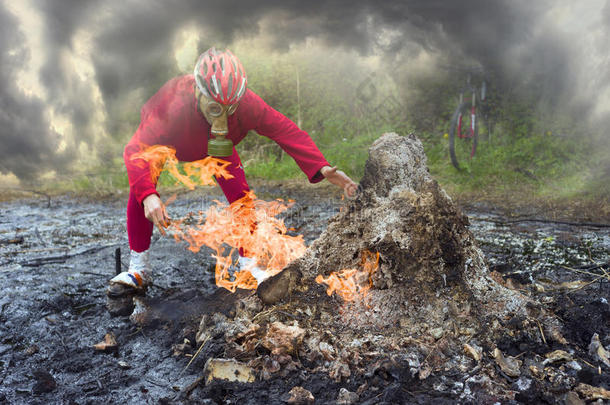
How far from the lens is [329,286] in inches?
112

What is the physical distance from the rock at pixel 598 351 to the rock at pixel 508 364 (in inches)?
17.4

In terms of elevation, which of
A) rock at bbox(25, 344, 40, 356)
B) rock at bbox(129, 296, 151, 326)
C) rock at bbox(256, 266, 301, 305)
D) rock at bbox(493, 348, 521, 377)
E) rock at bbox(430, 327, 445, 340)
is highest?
rock at bbox(256, 266, 301, 305)

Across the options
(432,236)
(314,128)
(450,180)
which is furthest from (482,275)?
(314,128)

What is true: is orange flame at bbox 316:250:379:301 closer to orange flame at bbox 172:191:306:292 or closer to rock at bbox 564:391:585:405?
orange flame at bbox 172:191:306:292

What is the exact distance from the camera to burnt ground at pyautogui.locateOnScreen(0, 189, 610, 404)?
6.89ft

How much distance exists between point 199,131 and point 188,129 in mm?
89

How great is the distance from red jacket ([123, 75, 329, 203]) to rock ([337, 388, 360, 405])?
178 centimetres

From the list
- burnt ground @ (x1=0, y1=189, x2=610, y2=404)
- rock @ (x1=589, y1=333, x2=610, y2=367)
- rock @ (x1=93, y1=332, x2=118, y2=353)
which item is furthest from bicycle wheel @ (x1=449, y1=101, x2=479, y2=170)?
rock @ (x1=93, y1=332, x2=118, y2=353)

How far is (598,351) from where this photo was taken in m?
2.24

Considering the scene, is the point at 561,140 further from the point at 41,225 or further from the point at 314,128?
the point at 41,225

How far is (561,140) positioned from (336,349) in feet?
29.2

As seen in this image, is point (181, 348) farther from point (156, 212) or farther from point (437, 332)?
point (437, 332)

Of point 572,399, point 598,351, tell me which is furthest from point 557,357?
point 572,399

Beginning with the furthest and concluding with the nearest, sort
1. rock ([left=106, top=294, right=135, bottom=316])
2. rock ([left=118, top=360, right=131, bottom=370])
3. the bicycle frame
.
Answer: the bicycle frame, rock ([left=106, top=294, right=135, bottom=316]), rock ([left=118, top=360, right=131, bottom=370])
